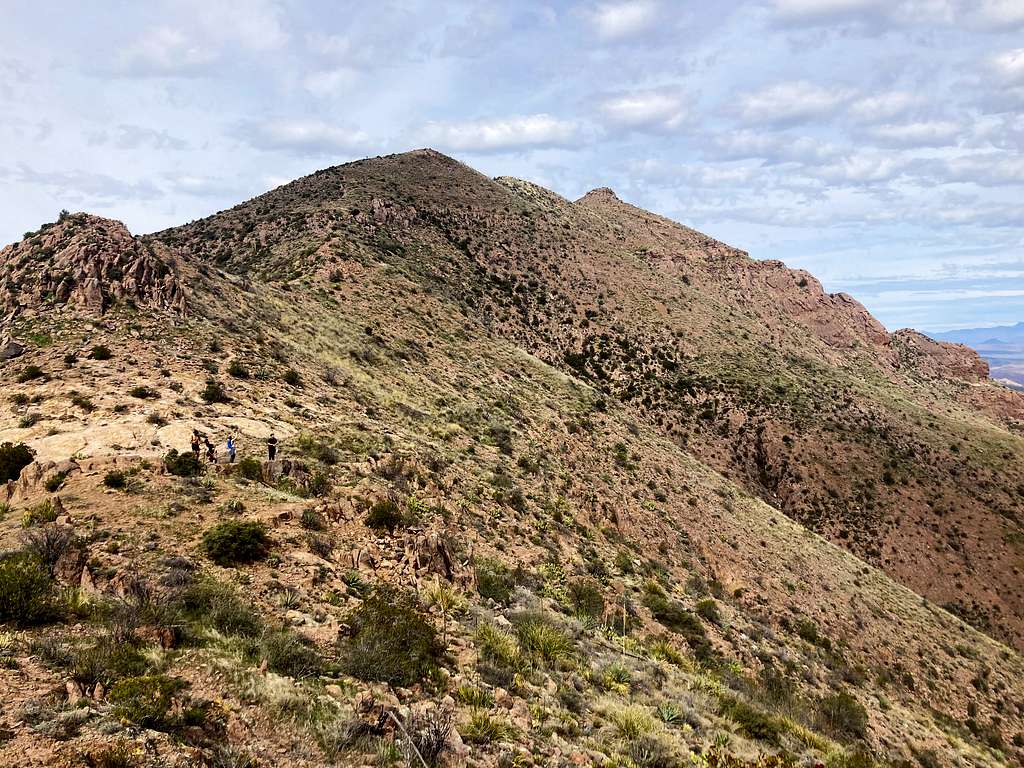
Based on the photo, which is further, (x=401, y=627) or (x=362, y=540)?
(x=362, y=540)

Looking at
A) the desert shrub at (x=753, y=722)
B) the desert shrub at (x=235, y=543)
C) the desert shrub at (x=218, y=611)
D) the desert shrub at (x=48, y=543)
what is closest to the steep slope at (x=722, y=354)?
the desert shrub at (x=235, y=543)

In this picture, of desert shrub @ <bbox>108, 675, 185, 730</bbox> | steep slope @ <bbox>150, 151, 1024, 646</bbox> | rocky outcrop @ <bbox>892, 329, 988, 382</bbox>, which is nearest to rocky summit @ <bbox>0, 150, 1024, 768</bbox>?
desert shrub @ <bbox>108, 675, 185, 730</bbox>

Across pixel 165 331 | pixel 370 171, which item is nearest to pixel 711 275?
pixel 370 171

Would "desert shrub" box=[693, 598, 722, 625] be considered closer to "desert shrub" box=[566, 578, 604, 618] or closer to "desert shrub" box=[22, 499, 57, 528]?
"desert shrub" box=[566, 578, 604, 618]

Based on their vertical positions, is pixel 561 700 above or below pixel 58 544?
below

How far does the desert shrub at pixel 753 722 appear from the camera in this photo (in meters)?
13.2

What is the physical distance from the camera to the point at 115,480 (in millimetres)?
14602

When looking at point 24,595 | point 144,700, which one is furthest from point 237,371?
point 144,700

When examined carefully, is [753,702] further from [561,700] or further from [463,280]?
[463,280]

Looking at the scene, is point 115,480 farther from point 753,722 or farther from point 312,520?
point 753,722

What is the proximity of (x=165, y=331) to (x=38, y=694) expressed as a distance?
22.4 meters

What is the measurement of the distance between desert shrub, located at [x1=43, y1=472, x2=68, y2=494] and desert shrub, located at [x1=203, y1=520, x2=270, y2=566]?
462 cm

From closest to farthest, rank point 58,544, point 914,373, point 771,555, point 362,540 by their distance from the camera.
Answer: point 58,544, point 362,540, point 771,555, point 914,373

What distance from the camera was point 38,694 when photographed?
7215 millimetres
